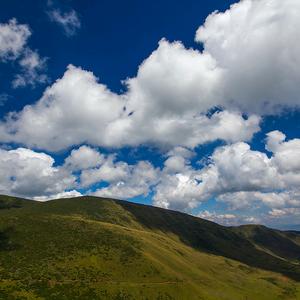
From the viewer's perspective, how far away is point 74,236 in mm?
194500

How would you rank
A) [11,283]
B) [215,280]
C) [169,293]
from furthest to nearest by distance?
[215,280], [169,293], [11,283]

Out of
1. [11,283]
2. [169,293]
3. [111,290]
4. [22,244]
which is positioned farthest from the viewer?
[22,244]

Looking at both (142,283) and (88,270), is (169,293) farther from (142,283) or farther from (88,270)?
(88,270)

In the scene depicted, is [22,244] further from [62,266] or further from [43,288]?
[43,288]

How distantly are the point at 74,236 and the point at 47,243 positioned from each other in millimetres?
18956

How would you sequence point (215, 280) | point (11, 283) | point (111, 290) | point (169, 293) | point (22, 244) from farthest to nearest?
1. point (215, 280)
2. point (22, 244)
3. point (169, 293)
4. point (111, 290)
5. point (11, 283)

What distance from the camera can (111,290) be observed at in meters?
143

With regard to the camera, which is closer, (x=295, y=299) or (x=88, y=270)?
(x=88, y=270)

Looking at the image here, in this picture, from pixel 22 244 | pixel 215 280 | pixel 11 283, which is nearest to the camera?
pixel 11 283

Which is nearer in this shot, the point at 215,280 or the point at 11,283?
the point at 11,283

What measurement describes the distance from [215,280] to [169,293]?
47497mm

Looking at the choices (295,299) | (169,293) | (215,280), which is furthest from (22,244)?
(295,299)

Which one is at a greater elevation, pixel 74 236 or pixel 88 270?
pixel 74 236

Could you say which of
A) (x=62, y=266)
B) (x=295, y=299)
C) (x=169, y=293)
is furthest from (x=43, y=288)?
(x=295, y=299)
